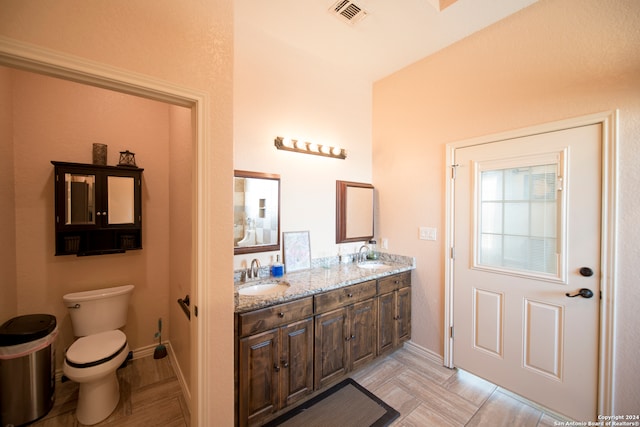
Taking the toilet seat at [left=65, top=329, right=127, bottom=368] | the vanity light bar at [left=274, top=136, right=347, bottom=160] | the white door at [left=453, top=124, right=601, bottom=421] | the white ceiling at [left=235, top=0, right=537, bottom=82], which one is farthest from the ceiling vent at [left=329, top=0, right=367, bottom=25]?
the toilet seat at [left=65, top=329, right=127, bottom=368]

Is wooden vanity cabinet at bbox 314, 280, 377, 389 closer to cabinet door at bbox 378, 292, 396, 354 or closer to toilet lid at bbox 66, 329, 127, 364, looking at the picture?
cabinet door at bbox 378, 292, 396, 354

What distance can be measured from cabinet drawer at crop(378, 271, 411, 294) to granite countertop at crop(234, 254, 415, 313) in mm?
57

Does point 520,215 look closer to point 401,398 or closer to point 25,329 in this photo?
point 401,398

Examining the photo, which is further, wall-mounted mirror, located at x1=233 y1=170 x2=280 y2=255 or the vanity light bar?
the vanity light bar

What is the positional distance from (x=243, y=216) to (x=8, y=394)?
193cm

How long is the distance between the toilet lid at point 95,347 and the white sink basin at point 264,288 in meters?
1.05

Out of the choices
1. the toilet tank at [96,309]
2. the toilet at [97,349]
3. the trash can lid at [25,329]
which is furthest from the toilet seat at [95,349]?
the trash can lid at [25,329]

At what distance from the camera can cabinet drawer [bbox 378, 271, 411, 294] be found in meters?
2.36

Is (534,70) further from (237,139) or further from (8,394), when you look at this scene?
(8,394)

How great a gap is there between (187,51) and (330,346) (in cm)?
220

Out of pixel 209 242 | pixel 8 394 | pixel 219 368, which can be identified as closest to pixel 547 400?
pixel 219 368

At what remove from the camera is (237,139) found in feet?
6.97

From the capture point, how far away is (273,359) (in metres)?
1.67

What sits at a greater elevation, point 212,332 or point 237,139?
point 237,139
